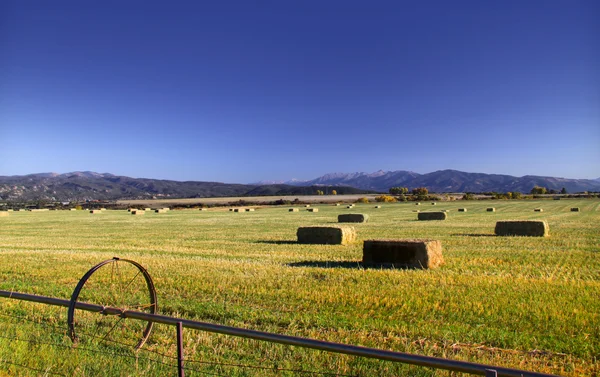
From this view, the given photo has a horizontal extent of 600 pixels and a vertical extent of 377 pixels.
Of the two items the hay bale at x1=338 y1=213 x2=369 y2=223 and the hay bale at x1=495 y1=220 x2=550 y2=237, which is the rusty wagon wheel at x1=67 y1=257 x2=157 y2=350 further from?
the hay bale at x1=338 y1=213 x2=369 y2=223

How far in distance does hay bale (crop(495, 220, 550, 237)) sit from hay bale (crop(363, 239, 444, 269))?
13.0 metres

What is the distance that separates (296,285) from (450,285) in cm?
348

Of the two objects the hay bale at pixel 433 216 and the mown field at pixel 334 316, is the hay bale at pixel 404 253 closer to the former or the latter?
the mown field at pixel 334 316

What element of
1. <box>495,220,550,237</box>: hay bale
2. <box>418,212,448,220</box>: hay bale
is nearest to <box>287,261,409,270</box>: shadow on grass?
<box>495,220,550,237</box>: hay bale

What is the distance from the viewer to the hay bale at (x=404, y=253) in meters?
13.5

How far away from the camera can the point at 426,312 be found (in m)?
8.24

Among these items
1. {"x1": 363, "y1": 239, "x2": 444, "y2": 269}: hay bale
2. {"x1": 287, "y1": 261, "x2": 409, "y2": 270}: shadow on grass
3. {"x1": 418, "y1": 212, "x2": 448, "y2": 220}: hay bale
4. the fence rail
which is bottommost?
{"x1": 418, "y1": 212, "x2": 448, "y2": 220}: hay bale

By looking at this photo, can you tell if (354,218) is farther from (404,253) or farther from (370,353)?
(370,353)

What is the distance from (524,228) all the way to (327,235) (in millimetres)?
11120

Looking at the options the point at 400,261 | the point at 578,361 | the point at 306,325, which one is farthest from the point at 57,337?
the point at 400,261

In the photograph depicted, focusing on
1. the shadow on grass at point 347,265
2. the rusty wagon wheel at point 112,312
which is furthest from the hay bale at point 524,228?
the rusty wagon wheel at point 112,312

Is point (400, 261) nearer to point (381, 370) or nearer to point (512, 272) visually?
point (512, 272)

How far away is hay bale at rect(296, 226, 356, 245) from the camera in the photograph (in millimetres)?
22359

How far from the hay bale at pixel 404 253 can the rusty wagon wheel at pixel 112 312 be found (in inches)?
271
